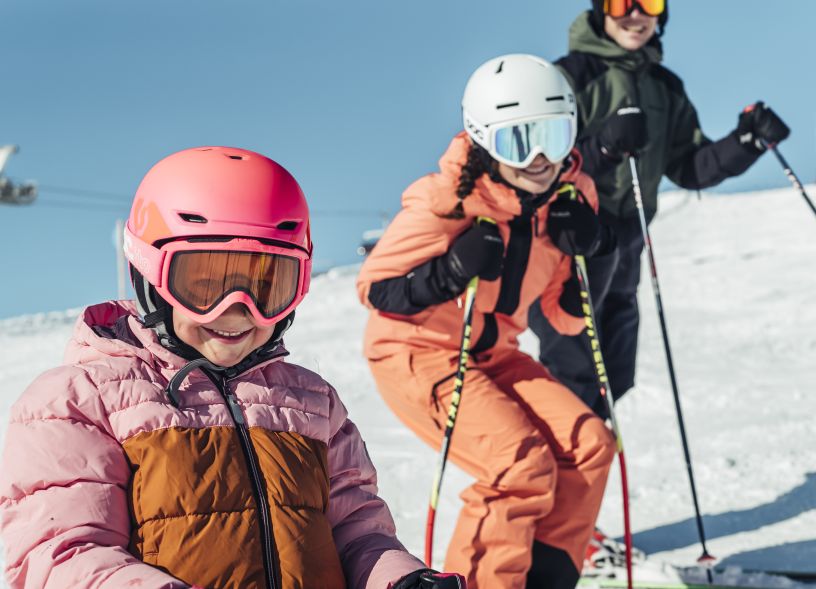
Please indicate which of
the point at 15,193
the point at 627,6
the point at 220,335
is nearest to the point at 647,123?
the point at 627,6

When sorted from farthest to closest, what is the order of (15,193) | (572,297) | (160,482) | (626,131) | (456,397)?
(15,193) < (626,131) < (572,297) < (456,397) < (160,482)

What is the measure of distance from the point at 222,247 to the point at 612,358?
3.20 metres

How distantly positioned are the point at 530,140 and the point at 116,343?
2051 mm

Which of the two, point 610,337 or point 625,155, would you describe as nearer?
point 625,155

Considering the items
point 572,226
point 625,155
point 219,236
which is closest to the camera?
point 219,236

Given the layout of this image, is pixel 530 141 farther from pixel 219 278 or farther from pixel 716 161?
pixel 219 278

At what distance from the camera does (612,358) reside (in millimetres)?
4973

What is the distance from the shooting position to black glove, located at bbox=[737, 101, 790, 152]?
480 cm

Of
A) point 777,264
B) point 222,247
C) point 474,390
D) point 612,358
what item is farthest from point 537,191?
point 777,264

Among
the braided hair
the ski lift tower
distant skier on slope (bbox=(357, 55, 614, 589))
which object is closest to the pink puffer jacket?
distant skier on slope (bbox=(357, 55, 614, 589))

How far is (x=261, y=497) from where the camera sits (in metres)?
2.05

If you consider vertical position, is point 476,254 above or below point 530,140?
below

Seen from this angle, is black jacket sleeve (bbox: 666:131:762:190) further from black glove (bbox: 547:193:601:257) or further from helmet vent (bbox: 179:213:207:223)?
helmet vent (bbox: 179:213:207:223)

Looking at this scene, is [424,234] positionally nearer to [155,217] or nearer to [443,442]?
[443,442]
